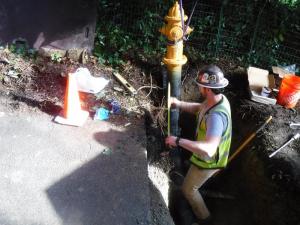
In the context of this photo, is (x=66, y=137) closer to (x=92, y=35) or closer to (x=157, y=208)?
(x=157, y=208)

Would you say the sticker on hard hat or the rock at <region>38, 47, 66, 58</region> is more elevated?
the sticker on hard hat

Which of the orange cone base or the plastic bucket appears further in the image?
the plastic bucket

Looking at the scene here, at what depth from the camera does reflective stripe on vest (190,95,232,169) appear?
12.7ft

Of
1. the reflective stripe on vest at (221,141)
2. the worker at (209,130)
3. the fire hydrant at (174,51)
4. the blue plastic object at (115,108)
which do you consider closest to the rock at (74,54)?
the blue plastic object at (115,108)

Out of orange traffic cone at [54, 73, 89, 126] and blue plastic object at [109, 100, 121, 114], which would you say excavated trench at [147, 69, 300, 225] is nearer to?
blue plastic object at [109, 100, 121, 114]

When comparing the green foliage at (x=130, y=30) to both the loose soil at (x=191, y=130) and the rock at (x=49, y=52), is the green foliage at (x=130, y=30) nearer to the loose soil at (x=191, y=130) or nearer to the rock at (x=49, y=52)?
the loose soil at (x=191, y=130)

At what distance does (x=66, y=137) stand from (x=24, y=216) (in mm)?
1238

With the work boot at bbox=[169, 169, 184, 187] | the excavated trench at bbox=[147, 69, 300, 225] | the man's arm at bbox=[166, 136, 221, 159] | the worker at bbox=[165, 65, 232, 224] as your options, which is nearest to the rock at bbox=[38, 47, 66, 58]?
the excavated trench at bbox=[147, 69, 300, 225]

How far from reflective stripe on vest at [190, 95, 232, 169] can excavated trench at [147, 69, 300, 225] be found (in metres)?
0.79

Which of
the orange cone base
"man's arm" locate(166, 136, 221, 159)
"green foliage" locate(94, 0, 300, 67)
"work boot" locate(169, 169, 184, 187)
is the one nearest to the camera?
"man's arm" locate(166, 136, 221, 159)

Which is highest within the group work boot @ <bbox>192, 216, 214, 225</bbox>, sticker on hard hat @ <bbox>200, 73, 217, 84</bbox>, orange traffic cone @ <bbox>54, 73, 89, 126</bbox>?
sticker on hard hat @ <bbox>200, 73, 217, 84</bbox>

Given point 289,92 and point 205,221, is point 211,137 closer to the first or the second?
point 205,221

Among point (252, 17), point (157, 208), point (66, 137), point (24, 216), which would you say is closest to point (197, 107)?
point (157, 208)

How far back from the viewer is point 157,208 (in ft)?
12.9
